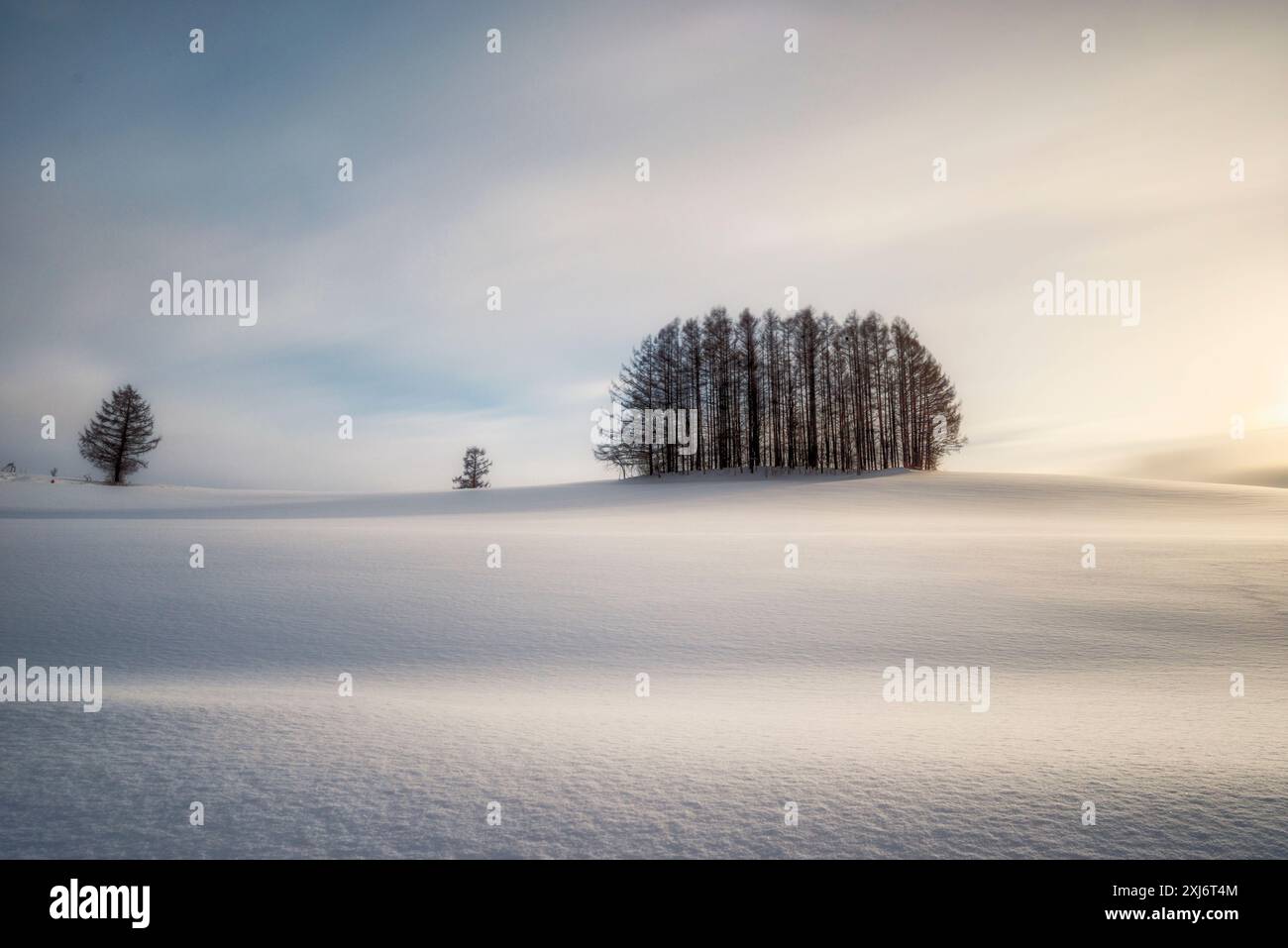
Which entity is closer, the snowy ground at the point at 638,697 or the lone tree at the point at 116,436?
the snowy ground at the point at 638,697

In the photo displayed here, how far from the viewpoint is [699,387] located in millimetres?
39531

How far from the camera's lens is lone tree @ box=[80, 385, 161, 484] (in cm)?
3722

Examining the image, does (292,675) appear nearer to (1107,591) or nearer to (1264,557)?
(1107,591)

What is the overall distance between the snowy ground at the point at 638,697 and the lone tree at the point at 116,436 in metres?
30.3

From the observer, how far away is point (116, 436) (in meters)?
37.4

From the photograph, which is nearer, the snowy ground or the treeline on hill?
the snowy ground

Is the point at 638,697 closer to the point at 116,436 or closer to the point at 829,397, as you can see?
the point at 829,397

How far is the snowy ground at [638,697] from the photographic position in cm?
257

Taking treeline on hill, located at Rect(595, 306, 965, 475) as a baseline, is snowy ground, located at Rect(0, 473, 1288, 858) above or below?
below

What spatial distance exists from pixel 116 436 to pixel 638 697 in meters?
45.5

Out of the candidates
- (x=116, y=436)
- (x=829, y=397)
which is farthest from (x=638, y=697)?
(x=116, y=436)

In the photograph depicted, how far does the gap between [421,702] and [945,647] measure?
16.9 feet

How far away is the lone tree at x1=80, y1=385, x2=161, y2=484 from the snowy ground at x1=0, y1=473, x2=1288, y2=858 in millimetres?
30341
